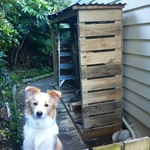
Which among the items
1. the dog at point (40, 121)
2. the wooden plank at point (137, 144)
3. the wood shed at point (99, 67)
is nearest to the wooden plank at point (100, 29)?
the wood shed at point (99, 67)

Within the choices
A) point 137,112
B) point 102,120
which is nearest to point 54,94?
point 102,120

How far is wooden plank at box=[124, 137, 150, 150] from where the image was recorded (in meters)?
1.25

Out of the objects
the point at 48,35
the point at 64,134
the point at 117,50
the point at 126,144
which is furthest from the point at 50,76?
the point at 126,144

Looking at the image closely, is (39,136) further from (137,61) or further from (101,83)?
(137,61)

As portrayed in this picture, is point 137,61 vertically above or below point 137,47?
below

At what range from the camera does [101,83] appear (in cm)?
298

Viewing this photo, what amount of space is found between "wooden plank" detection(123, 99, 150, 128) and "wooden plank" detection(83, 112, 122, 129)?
0.22 metres

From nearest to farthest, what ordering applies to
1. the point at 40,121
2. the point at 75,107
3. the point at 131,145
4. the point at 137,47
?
the point at 131,145
the point at 40,121
the point at 137,47
the point at 75,107

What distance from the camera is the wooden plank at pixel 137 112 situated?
2.87 m

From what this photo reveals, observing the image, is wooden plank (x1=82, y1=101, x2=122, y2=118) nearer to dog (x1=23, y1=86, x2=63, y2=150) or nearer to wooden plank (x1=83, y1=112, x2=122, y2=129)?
wooden plank (x1=83, y1=112, x2=122, y2=129)

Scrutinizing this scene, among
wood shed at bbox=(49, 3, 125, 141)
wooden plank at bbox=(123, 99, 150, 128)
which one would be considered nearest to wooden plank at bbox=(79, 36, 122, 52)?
wood shed at bbox=(49, 3, 125, 141)

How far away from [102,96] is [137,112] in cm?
58

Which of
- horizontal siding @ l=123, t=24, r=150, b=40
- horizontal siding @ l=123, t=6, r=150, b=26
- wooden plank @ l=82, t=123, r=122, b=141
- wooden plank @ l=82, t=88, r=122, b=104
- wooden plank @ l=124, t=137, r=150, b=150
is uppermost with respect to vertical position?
horizontal siding @ l=123, t=6, r=150, b=26

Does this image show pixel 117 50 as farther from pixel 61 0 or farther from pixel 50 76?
pixel 61 0
